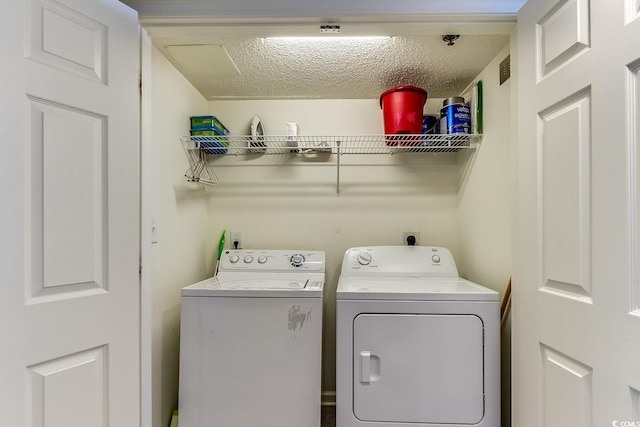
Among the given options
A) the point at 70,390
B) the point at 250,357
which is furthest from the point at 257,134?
the point at 70,390

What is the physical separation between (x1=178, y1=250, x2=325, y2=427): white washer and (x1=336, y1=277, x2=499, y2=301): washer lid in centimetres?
19

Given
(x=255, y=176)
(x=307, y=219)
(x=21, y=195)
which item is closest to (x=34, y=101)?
(x=21, y=195)

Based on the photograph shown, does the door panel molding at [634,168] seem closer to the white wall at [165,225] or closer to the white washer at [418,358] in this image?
the white washer at [418,358]

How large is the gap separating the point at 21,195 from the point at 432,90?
2.19 m

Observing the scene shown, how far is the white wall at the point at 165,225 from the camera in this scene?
127 cm

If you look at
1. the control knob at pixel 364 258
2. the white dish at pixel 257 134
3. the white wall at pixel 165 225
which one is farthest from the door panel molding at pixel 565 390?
the white dish at pixel 257 134

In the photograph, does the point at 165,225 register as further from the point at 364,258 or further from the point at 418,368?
the point at 418,368

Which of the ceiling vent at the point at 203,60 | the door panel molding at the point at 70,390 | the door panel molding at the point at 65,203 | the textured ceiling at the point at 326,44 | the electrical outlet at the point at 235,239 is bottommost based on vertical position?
the door panel molding at the point at 70,390

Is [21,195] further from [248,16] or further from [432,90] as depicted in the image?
[432,90]

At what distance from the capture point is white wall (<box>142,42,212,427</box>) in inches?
50.0

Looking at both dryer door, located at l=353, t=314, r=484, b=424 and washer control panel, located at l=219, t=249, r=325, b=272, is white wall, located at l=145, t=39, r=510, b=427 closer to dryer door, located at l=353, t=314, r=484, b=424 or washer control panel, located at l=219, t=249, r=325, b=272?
washer control panel, located at l=219, t=249, r=325, b=272

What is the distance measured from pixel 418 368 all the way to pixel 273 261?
1.05 meters

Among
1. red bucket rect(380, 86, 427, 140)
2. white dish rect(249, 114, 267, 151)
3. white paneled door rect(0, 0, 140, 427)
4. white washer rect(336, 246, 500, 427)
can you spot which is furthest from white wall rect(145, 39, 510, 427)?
white paneled door rect(0, 0, 140, 427)

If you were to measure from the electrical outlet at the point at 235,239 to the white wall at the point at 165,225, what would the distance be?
0.27m
